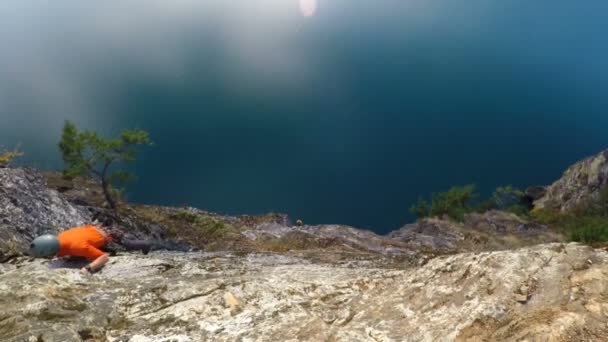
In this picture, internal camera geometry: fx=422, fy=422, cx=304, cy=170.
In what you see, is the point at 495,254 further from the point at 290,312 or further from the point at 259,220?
the point at 259,220

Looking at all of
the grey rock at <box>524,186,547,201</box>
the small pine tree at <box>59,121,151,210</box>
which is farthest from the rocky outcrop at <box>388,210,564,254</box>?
the grey rock at <box>524,186,547,201</box>

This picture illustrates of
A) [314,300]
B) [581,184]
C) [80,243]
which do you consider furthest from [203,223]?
[581,184]

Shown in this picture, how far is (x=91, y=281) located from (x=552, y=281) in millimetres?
13069

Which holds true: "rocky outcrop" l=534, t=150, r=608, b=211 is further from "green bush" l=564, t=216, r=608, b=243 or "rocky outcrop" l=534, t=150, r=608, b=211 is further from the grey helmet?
the grey helmet

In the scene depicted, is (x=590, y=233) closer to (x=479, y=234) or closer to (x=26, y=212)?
(x=479, y=234)

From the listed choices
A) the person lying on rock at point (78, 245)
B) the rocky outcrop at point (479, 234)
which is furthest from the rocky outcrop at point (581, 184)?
the person lying on rock at point (78, 245)

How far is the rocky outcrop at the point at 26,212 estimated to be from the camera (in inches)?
715

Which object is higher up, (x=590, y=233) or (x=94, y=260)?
(x=94, y=260)

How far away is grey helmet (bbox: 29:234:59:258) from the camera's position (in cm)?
1459

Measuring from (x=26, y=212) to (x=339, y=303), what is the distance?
17033mm

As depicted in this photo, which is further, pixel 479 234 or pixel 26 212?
pixel 479 234

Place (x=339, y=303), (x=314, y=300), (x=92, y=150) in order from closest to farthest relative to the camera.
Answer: (x=339, y=303), (x=314, y=300), (x=92, y=150)

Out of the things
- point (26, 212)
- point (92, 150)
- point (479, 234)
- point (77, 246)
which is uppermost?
point (92, 150)

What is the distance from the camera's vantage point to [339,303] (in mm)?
11641
